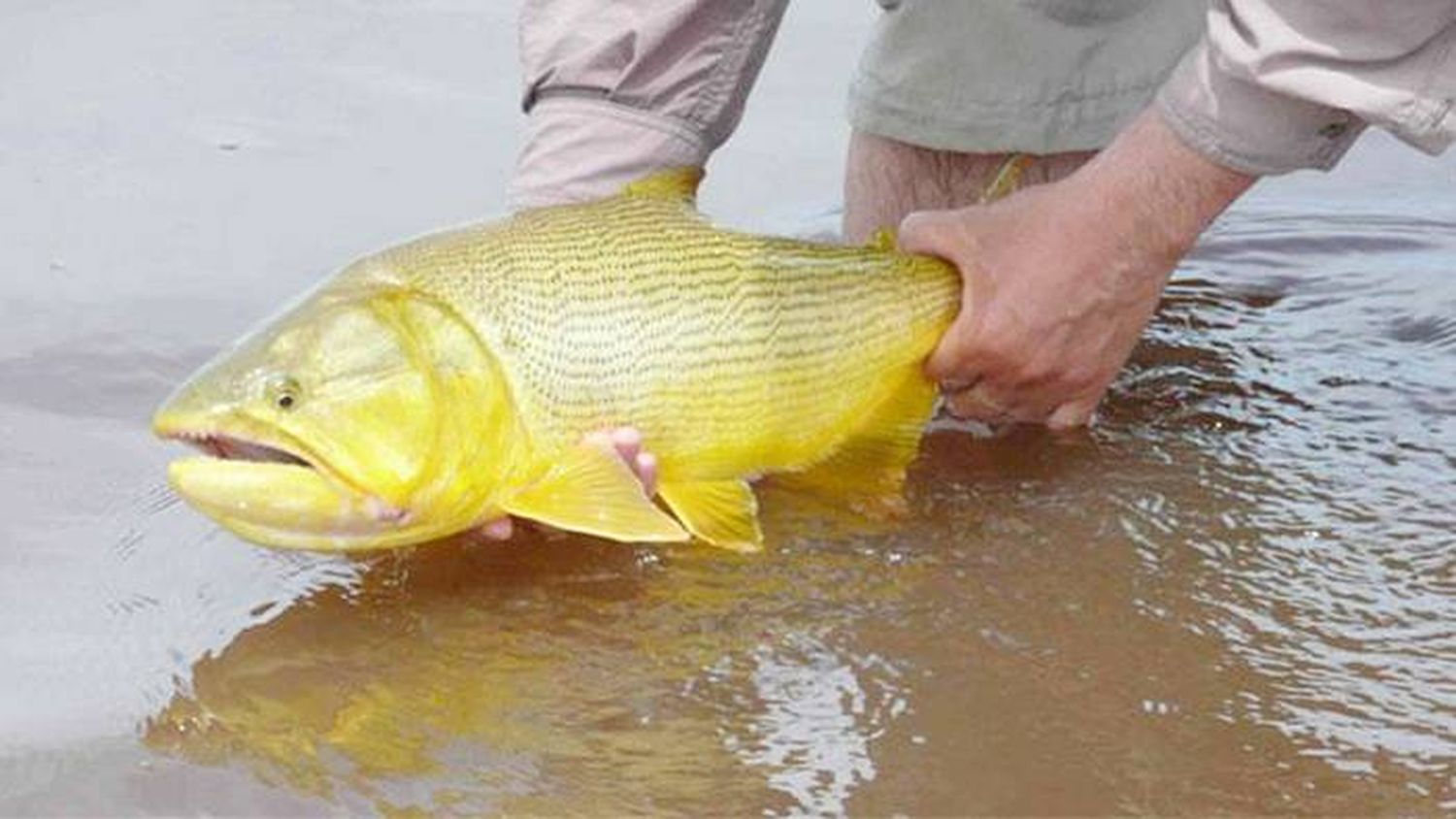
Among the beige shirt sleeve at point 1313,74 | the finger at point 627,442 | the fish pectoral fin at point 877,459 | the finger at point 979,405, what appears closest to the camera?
the finger at point 627,442

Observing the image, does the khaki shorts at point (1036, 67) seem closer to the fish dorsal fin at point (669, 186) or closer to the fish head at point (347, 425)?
the fish dorsal fin at point (669, 186)

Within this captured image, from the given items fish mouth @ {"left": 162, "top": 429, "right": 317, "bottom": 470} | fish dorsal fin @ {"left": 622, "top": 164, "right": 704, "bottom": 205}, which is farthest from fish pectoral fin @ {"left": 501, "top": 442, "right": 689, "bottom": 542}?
fish dorsal fin @ {"left": 622, "top": 164, "right": 704, "bottom": 205}

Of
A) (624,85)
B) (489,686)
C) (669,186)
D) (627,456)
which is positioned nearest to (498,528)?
(627,456)

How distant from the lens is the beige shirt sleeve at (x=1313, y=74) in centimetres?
379

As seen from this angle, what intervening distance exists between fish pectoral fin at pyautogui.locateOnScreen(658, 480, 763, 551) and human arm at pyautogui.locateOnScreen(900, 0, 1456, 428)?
0.46m

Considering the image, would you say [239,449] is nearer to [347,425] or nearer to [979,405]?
[347,425]

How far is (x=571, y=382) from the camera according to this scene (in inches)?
144

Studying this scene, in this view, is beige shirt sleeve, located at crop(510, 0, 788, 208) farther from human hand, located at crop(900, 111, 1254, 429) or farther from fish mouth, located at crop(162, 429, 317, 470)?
fish mouth, located at crop(162, 429, 317, 470)

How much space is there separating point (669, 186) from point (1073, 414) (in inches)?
30.8

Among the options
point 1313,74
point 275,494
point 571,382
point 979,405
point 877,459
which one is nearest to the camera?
point 275,494

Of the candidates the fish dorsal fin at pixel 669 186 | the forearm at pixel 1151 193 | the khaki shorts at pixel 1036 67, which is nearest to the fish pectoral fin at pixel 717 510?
the fish dorsal fin at pixel 669 186

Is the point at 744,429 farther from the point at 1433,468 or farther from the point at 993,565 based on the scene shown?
the point at 1433,468

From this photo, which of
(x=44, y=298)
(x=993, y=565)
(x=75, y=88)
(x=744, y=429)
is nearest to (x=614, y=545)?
(x=744, y=429)

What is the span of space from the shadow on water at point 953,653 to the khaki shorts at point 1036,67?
697 millimetres
